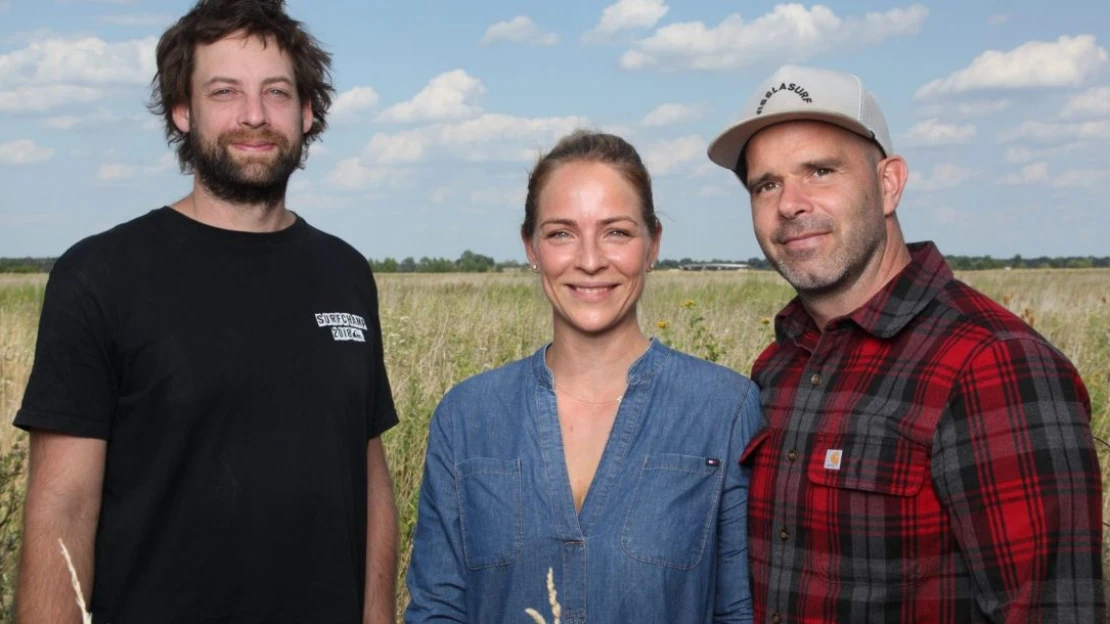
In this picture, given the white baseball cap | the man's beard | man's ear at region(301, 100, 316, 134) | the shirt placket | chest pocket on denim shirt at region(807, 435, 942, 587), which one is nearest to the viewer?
chest pocket on denim shirt at region(807, 435, 942, 587)

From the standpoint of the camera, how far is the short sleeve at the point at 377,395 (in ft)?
11.0

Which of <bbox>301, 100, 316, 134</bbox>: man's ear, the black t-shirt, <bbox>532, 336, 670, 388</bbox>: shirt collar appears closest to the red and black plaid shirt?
<bbox>532, 336, 670, 388</bbox>: shirt collar

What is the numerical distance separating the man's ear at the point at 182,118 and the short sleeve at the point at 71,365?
796 millimetres

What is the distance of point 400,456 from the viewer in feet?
18.8

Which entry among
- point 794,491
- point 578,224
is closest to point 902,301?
point 794,491

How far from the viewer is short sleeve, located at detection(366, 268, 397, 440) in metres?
3.34

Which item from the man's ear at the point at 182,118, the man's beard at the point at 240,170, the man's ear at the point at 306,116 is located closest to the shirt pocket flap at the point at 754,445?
the man's beard at the point at 240,170

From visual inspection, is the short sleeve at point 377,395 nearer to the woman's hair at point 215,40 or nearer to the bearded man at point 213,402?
the bearded man at point 213,402

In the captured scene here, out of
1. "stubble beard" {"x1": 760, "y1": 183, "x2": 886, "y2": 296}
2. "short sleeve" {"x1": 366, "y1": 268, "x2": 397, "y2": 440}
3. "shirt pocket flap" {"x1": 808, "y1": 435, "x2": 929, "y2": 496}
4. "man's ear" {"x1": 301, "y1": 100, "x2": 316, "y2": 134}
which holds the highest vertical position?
"man's ear" {"x1": 301, "y1": 100, "x2": 316, "y2": 134}

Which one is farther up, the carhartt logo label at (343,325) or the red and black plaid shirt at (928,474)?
the carhartt logo label at (343,325)

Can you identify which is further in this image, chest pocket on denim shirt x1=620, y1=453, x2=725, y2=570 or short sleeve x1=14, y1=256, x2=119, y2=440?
short sleeve x1=14, y1=256, x2=119, y2=440

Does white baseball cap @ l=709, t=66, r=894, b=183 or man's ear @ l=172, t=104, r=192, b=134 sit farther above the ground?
man's ear @ l=172, t=104, r=192, b=134

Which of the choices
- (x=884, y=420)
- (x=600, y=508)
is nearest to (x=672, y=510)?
(x=600, y=508)

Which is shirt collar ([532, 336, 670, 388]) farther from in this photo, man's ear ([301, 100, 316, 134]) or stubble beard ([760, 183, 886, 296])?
man's ear ([301, 100, 316, 134])
